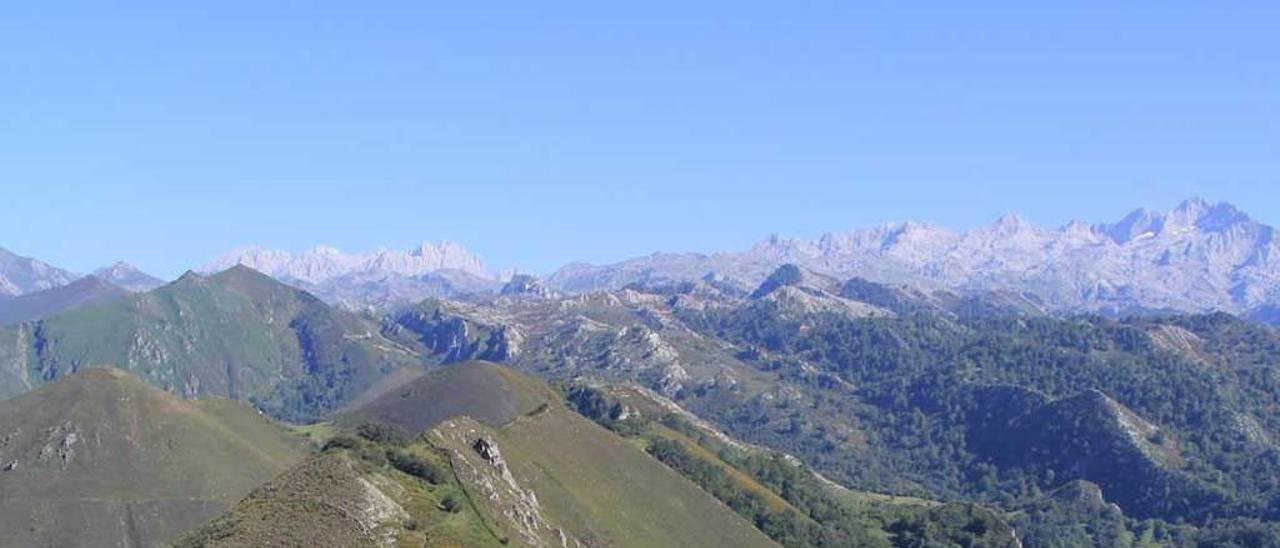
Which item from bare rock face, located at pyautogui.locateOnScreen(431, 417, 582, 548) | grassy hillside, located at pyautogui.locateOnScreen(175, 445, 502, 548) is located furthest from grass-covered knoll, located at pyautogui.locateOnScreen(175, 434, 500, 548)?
bare rock face, located at pyautogui.locateOnScreen(431, 417, 582, 548)

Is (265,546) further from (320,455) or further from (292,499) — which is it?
(320,455)

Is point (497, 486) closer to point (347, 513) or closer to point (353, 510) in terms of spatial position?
A: point (353, 510)

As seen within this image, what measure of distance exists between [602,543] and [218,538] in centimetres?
6878

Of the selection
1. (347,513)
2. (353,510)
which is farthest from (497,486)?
(347,513)

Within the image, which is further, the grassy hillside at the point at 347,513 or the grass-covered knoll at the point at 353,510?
the grass-covered knoll at the point at 353,510

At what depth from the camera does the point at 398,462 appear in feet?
590

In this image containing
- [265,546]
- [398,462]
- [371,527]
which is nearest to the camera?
[265,546]

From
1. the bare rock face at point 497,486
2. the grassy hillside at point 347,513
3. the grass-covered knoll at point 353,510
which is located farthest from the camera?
the bare rock face at point 497,486

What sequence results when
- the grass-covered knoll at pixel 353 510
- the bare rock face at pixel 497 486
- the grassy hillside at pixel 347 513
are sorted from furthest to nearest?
the bare rock face at pixel 497 486, the grass-covered knoll at pixel 353 510, the grassy hillside at pixel 347 513

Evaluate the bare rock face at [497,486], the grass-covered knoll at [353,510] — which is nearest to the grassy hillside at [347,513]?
the grass-covered knoll at [353,510]

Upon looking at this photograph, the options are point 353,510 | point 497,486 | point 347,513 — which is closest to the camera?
point 347,513

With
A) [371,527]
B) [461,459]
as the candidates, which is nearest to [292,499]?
[371,527]

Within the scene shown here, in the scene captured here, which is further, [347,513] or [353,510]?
[353,510]

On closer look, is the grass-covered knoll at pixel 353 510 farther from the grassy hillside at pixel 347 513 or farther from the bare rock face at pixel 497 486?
the bare rock face at pixel 497 486
